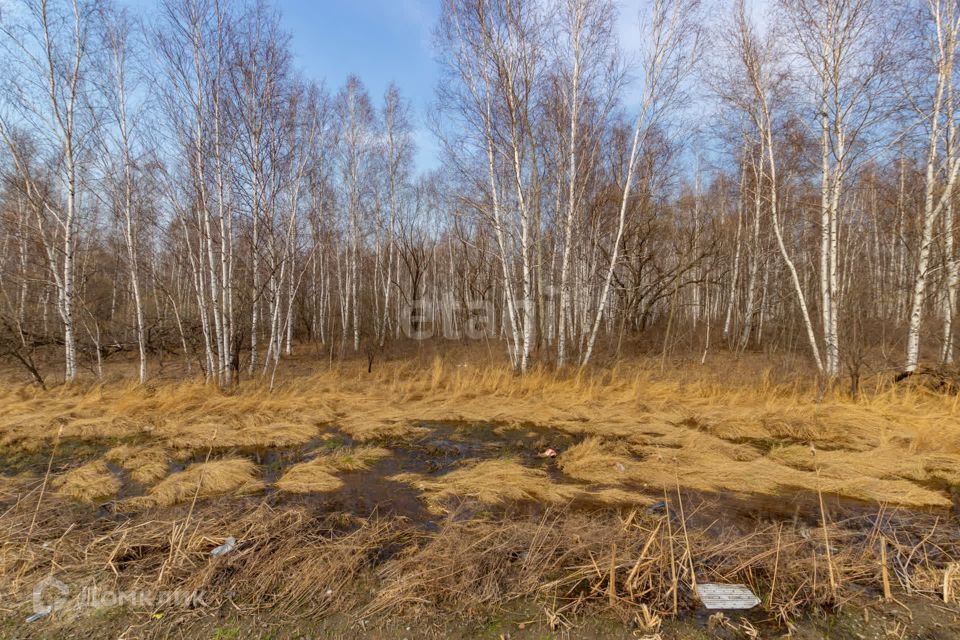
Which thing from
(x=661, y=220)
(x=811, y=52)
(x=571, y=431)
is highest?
→ (x=811, y=52)

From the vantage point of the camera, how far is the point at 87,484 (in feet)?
13.0

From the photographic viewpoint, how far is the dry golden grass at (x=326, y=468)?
4.08m

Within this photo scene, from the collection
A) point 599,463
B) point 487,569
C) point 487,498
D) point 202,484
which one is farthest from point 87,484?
point 599,463

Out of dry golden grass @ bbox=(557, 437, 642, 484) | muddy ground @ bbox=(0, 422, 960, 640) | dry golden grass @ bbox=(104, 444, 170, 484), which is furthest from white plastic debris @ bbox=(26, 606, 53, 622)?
dry golden grass @ bbox=(557, 437, 642, 484)

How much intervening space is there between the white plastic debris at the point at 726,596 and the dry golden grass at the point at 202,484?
3.97m

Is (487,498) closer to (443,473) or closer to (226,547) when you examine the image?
(443,473)

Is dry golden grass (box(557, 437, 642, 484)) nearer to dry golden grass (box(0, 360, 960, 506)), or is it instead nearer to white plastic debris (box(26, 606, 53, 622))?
dry golden grass (box(0, 360, 960, 506))

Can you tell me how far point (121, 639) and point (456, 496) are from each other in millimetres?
2483

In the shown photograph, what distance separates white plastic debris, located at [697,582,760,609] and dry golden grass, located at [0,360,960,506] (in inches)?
66.3

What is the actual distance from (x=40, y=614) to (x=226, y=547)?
2.85 feet

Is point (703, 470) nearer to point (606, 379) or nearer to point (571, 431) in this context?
point (571, 431)

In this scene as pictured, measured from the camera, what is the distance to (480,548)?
9.10ft

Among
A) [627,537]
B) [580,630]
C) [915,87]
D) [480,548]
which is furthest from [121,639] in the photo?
[915,87]

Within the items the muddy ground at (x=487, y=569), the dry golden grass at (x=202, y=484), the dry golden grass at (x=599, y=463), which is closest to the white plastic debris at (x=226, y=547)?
the muddy ground at (x=487, y=569)
